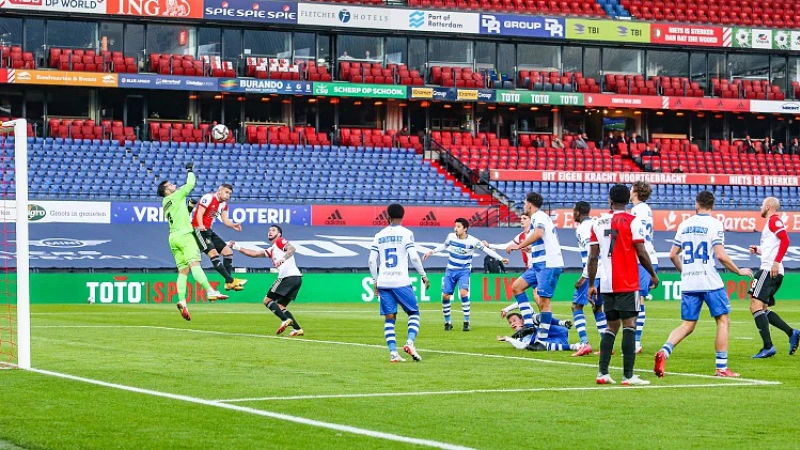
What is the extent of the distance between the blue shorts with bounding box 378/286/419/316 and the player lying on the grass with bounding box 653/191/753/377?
3335 mm

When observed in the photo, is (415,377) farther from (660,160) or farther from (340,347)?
(660,160)

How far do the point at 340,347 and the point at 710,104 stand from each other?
1928 inches

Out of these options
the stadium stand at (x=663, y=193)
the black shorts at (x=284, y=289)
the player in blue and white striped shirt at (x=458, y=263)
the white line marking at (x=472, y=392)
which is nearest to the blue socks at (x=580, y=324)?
the white line marking at (x=472, y=392)

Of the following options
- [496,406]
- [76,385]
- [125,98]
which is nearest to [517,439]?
[496,406]

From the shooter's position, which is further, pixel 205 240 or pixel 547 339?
pixel 205 240

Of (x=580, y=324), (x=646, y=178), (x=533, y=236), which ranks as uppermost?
(x=646, y=178)

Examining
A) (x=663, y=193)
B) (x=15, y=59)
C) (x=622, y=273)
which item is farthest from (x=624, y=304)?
(x=663, y=193)

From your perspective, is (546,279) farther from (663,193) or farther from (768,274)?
(663,193)

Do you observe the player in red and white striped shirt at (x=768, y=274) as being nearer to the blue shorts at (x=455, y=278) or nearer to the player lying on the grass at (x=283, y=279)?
the player lying on the grass at (x=283, y=279)

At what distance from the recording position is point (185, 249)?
24250 millimetres

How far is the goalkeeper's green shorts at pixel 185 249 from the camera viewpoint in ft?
79.4

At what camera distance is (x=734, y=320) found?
29562mm

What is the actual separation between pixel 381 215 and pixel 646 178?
16.2 m

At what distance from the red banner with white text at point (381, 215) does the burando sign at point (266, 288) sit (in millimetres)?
6699
